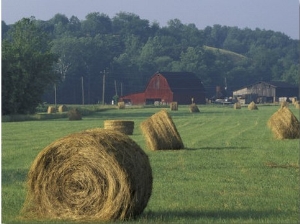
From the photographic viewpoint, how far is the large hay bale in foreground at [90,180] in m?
10.9

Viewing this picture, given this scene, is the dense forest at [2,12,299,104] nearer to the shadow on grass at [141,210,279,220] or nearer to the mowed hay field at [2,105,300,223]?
the mowed hay field at [2,105,300,223]

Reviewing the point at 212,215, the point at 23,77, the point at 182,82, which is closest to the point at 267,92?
the point at 182,82

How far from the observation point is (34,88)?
7069 cm

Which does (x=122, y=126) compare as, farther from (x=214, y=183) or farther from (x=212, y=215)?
(x=212, y=215)

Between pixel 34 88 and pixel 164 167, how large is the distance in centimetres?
5322

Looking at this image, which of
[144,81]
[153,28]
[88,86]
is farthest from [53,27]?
[88,86]

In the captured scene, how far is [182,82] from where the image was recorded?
109 metres

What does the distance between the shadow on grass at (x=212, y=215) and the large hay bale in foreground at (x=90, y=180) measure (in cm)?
32

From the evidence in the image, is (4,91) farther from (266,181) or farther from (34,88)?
(266,181)

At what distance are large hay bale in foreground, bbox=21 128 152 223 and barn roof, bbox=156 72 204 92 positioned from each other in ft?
313

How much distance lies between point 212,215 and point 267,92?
116 metres

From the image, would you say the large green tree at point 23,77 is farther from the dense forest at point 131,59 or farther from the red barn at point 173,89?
the dense forest at point 131,59

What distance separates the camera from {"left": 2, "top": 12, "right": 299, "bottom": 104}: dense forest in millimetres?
122250

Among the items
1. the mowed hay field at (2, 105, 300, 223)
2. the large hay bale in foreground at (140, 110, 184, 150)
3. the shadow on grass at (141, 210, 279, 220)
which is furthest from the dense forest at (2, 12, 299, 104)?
the shadow on grass at (141, 210, 279, 220)
